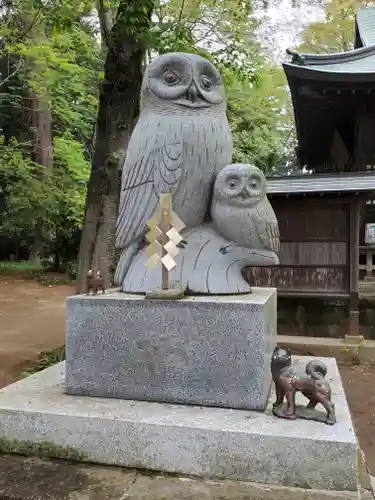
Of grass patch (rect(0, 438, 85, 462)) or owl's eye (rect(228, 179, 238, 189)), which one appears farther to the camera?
owl's eye (rect(228, 179, 238, 189))

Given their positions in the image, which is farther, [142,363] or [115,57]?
[115,57]

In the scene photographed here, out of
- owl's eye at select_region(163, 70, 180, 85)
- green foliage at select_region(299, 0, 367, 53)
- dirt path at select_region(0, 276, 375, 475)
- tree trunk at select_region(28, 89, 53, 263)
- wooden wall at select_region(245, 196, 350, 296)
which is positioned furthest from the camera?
green foliage at select_region(299, 0, 367, 53)

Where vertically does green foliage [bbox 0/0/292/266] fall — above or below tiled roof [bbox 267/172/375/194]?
above

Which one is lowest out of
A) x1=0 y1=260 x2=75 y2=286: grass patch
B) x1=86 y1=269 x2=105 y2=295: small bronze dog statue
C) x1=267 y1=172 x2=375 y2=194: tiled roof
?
x1=0 y1=260 x2=75 y2=286: grass patch

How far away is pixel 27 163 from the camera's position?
12.8 metres

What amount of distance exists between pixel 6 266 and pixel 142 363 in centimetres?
1740

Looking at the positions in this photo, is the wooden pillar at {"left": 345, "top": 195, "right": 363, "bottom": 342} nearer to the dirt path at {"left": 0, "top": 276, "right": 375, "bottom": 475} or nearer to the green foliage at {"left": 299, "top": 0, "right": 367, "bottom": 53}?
the dirt path at {"left": 0, "top": 276, "right": 375, "bottom": 475}

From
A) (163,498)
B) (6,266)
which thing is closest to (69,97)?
(6,266)

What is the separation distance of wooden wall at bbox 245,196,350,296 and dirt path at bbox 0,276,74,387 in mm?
4030

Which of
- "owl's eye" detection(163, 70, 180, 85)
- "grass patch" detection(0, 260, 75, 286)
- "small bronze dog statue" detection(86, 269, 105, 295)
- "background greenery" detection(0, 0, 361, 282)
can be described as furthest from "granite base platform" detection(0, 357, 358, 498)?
"grass patch" detection(0, 260, 75, 286)

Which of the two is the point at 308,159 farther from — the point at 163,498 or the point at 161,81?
the point at 163,498

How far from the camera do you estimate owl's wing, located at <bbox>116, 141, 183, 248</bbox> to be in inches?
117

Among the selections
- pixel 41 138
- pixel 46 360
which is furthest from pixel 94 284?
pixel 41 138

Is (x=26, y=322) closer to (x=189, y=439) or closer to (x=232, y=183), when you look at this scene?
(x=232, y=183)
